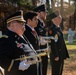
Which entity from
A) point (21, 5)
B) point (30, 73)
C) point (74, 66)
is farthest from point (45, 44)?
point (21, 5)

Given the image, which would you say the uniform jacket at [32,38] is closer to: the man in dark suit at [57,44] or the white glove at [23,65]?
the white glove at [23,65]

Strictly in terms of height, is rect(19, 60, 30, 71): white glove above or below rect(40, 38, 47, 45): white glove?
above

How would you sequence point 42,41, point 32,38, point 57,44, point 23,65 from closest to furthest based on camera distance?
point 23,65 < point 32,38 < point 42,41 < point 57,44

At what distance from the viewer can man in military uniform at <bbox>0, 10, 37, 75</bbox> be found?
4.20m

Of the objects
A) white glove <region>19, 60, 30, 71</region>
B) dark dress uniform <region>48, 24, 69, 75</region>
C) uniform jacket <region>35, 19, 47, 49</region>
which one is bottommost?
dark dress uniform <region>48, 24, 69, 75</region>

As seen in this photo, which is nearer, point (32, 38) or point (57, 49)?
point (32, 38)

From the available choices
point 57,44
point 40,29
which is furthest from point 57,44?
point 40,29

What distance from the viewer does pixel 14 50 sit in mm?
4215

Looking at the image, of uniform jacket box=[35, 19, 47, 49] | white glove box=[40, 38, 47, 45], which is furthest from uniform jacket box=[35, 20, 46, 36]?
white glove box=[40, 38, 47, 45]

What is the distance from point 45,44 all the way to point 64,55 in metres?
0.79

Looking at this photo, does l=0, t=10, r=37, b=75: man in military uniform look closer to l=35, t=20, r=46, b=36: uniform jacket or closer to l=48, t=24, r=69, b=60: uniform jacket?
l=35, t=20, r=46, b=36: uniform jacket

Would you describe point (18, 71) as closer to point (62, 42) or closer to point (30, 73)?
point (30, 73)

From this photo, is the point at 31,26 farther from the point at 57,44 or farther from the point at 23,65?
the point at 57,44

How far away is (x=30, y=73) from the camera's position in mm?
4473
